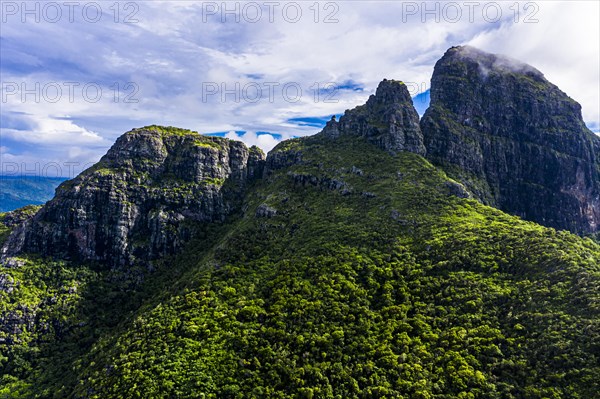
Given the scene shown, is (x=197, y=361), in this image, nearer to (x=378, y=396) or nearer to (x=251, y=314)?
(x=251, y=314)

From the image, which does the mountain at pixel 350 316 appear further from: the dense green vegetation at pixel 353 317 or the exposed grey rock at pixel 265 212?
the exposed grey rock at pixel 265 212

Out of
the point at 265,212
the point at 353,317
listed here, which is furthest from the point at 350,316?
the point at 265,212

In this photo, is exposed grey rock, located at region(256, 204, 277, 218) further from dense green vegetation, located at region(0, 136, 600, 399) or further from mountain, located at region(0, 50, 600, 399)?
dense green vegetation, located at region(0, 136, 600, 399)

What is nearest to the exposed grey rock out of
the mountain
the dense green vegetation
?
the mountain

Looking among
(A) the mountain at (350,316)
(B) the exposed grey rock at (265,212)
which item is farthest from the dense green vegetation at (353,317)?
(B) the exposed grey rock at (265,212)

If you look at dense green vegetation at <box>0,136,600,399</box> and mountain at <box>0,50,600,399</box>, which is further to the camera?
mountain at <box>0,50,600,399</box>

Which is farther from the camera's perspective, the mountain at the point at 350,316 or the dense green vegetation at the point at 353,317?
the mountain at the point at 350,316

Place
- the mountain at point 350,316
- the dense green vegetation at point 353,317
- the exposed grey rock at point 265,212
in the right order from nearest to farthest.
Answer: the dense green vegetation at point 353,317 → the mountain at point 350,316 → the exposed grey rock at point 265,212

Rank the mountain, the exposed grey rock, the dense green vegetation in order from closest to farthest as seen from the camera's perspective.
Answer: the dense green vegetation < the mountain < the exposed grey rock

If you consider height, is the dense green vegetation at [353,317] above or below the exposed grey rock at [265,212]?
below
